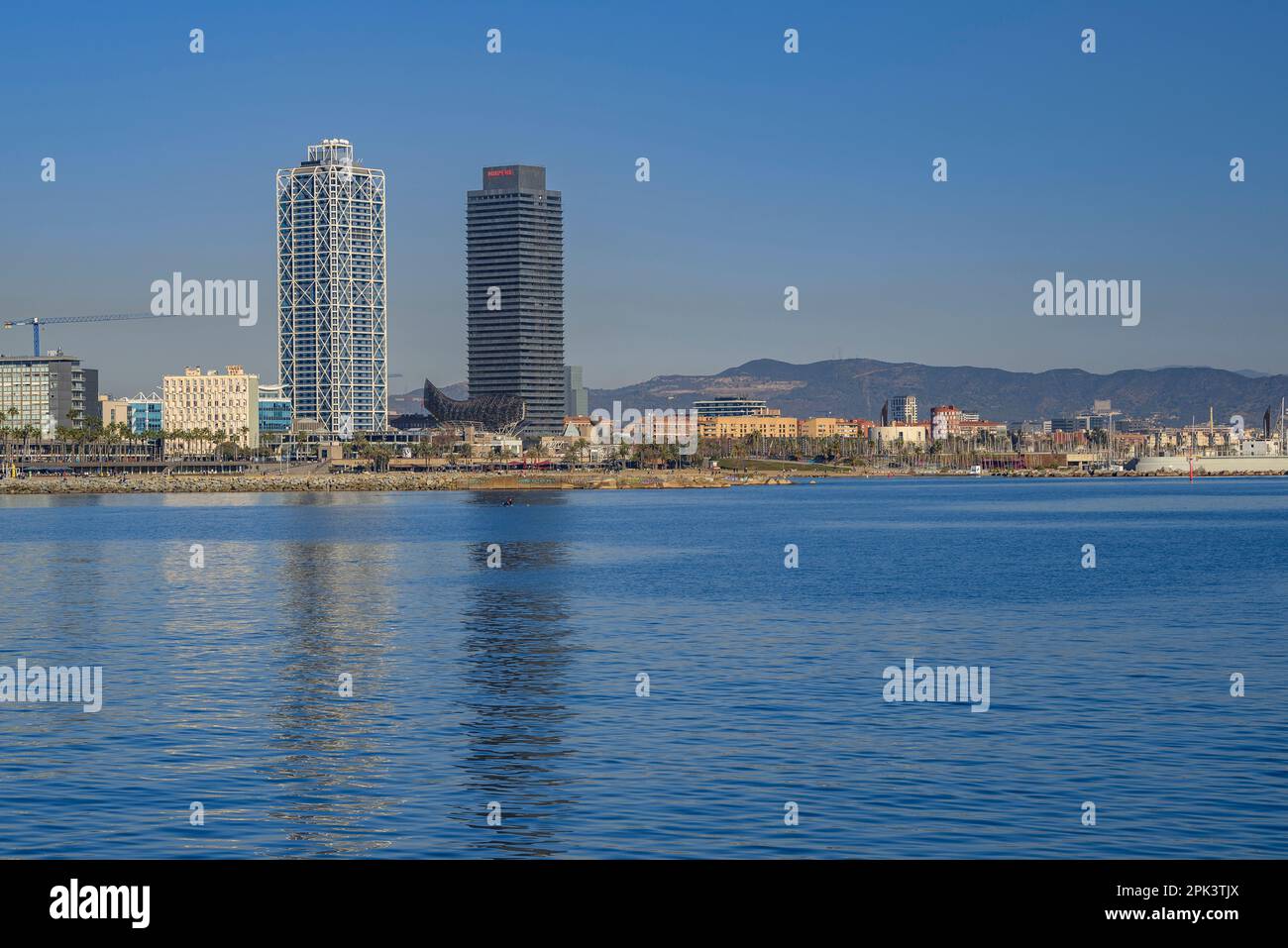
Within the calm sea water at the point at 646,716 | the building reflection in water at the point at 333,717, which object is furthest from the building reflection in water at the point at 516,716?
the building reflection in water at the point at 333,717

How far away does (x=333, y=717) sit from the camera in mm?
33906

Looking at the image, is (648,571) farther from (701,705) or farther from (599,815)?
(599,815)

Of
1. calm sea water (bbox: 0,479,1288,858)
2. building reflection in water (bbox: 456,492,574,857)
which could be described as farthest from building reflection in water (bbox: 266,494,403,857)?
building reflection in water (bbox: 456,492,574,857)

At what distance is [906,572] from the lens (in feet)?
264

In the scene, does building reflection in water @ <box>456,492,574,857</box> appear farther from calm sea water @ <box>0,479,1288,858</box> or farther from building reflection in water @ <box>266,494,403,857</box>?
building reflection in water @ <box>266,494,403,857</box>

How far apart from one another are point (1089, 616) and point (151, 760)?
3913 centimetres

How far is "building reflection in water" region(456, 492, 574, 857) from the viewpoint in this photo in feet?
76.6

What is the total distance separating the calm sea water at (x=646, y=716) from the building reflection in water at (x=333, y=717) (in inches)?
6.0

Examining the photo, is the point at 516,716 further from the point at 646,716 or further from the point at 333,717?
the point at 333,717

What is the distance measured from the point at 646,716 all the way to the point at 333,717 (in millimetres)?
7490

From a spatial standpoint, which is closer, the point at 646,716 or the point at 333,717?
the point at 646,716

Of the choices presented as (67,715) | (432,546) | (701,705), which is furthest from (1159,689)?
(432,546)

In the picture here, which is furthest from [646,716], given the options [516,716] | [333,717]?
[333,717]

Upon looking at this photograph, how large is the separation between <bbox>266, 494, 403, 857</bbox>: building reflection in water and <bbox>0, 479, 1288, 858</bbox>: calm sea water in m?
0.15
